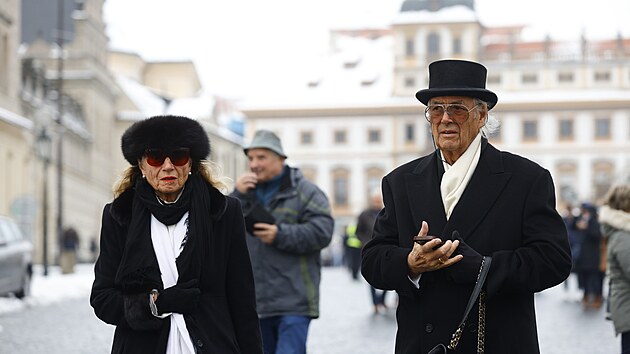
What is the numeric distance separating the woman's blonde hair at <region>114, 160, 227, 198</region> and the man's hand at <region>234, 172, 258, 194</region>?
2637 millimetres

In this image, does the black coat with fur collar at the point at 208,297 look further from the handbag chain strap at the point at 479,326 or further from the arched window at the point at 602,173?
the arched window at the point at 602,173

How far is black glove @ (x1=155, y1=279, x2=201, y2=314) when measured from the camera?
4.73 m

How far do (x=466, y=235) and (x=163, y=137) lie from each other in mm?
1233

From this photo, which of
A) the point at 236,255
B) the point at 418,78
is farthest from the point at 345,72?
the point at 236,255

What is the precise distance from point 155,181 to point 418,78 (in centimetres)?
8893

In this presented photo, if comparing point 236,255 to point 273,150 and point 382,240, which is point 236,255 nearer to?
point 382,240

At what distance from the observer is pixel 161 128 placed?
501cm

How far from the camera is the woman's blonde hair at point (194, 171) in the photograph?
16.6ft

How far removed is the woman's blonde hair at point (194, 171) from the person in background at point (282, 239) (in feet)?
7.90

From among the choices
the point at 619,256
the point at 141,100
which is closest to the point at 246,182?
the point at 619,256

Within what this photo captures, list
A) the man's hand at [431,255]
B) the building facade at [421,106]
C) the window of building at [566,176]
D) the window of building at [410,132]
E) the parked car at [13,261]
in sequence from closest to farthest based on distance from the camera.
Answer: the man's hand at [431,255]
the parked car at [13,261]
the building facade at [421,106]
the window of building at [566,176]
the window of building at [410,132]

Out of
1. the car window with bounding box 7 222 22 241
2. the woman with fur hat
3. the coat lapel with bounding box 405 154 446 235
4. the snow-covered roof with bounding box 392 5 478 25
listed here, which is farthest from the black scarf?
the snow-covered roof with bounding box 392 5 478 25

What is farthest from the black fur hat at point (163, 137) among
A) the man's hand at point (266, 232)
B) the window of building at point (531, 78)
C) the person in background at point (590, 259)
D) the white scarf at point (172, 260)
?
the window of building at point (531, 78)

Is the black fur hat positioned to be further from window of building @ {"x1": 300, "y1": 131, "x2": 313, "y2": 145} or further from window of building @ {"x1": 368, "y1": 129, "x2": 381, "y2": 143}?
window of building @ {"x1": 300, "y1": 131, "x2": 313, "y2": 145}
